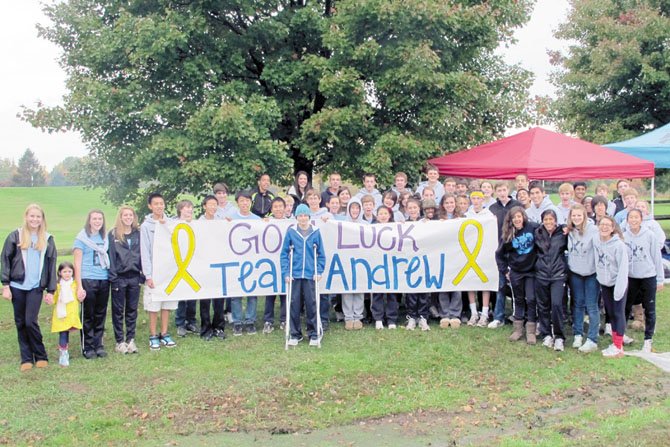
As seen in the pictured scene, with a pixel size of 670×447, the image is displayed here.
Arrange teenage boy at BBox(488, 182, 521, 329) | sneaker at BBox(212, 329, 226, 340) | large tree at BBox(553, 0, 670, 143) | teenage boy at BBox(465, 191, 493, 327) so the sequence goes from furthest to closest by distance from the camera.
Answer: large tree at BBox(553, 0, 670, 143) < teenage boy at BBox(465, 191, 493, 327) < teenage boy at BBox(488, 182, 521, 329) < sneaker at BBox(212, 329, 226, 340)

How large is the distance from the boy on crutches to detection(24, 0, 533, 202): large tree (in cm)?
266

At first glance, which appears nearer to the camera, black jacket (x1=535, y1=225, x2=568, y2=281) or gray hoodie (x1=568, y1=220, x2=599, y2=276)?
gray hoodie (x1=568, y1=220, x2=599, y2=276)

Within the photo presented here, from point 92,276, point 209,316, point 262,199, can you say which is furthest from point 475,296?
point 92,276

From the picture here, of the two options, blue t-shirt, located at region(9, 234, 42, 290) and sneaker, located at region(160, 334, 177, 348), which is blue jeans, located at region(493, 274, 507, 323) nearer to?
sneaker, located at region(160, 334, 177, 348)

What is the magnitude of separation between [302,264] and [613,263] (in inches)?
144

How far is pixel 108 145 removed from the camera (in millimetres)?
11688

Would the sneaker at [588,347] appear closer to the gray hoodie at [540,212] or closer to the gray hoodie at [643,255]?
the gray hoodie at [643,255]

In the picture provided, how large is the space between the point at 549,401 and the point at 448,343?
79.8 inches

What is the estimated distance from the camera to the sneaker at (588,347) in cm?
760

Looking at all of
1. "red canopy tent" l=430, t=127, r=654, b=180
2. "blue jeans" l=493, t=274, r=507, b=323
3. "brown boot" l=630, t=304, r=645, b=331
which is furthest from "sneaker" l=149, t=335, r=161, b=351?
"brown boot" l=630, t=304, r=645, b=331

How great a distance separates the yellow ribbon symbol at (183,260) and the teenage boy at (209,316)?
269 millimetres

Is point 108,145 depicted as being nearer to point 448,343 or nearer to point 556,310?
point 448,343

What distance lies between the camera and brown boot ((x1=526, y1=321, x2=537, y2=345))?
797cm

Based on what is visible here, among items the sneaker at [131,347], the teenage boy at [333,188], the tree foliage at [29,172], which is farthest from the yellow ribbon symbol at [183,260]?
the tree foliage at [29,172]
